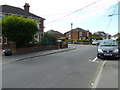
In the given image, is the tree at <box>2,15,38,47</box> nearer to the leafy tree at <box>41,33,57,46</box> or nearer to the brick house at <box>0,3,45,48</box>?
the leafy tree at <box>41,33,57,46</box>

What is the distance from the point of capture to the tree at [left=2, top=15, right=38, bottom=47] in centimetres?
1448

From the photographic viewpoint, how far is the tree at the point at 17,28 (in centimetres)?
1448

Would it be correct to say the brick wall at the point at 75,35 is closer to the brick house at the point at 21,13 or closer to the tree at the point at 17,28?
the brick house at the point at 21,13

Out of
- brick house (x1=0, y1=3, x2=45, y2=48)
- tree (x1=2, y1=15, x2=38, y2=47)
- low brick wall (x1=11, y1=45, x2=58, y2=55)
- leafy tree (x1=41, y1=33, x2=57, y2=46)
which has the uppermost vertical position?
brick house (x1=0, y1=3, x2=45, y2=48)

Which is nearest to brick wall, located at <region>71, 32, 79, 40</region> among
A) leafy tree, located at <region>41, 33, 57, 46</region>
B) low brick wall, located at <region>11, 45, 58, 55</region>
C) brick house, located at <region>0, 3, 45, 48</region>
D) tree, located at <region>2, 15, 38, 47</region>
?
brick house, located at <region>0, 3, 45, 48</region>

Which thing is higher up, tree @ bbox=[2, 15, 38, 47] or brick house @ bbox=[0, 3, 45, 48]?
brick house @ bbox=[0, 3, 45, 48]

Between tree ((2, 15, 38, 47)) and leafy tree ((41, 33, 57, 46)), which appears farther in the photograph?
leafy tree ((41, 33, 57, 46))

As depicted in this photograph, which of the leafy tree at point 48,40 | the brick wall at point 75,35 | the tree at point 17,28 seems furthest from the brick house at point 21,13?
the brick wall at point 75,35

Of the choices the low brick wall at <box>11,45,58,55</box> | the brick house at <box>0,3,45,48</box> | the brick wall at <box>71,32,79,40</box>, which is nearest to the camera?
the low brick wall at <box>11,45,58,55</box>

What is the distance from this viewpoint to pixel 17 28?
14750mm

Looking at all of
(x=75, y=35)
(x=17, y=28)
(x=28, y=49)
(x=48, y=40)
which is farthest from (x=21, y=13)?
(x=75, y=35)

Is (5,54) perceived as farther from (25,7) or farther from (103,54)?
(25,7)

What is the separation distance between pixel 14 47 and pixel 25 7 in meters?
15.7

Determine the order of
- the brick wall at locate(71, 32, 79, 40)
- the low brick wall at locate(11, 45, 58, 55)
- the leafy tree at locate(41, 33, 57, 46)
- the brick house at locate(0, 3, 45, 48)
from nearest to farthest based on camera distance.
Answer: the low brick wall at locate(11, 45, 58, 55), the leafy tree at locate(41, 33, 57, 46), the brick house at locate(0, 3, 45, 48), the brick wall at locate(71, 32, 79, 40)
